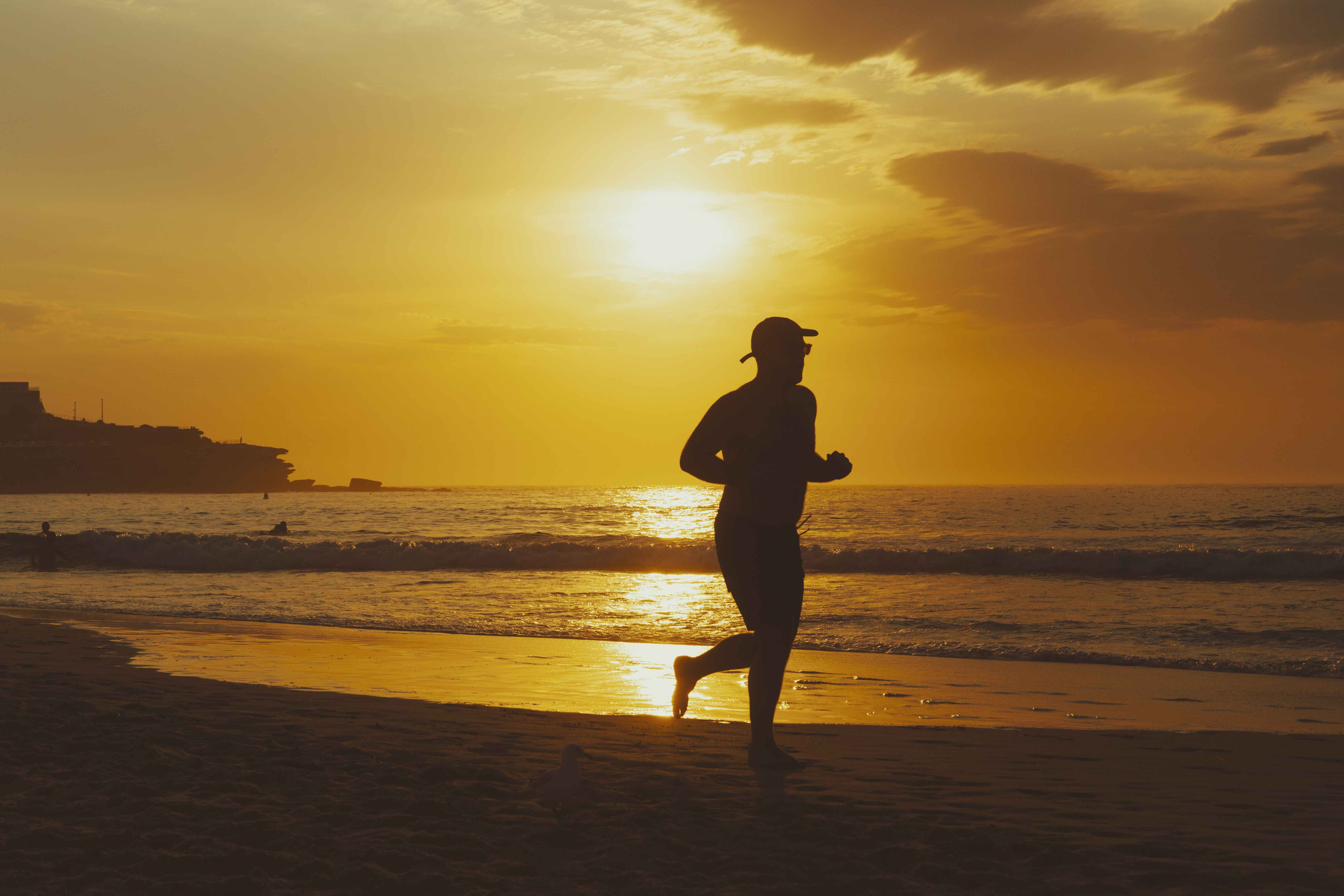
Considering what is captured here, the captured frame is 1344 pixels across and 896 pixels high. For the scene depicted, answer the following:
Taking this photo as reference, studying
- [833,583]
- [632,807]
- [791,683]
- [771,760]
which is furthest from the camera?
[833,583]

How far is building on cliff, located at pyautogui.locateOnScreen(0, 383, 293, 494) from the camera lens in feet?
505

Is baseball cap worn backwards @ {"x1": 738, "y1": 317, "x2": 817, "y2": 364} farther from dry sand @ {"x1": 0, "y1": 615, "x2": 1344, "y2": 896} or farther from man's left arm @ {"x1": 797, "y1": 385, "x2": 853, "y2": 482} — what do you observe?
dry sand @ {"x1": 0, "y1": 615, "x2": 1344, "y2": 896}

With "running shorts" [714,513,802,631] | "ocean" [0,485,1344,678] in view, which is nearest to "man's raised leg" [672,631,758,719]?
"running shorts" [714,513,802,631]

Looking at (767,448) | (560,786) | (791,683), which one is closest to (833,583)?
(791,683)

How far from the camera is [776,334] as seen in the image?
4.58m

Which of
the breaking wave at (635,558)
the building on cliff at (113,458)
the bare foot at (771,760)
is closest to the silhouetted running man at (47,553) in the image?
the breaking wave at (635,558)

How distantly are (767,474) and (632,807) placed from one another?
1.57 metres

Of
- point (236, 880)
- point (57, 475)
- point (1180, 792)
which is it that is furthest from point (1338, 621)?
point (57, 475)

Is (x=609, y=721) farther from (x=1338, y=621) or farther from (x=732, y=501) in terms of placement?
(x=1338, y=621)

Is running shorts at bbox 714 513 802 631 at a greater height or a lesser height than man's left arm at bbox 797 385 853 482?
lesser

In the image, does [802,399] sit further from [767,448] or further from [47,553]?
[47,553]

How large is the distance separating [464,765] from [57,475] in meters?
180

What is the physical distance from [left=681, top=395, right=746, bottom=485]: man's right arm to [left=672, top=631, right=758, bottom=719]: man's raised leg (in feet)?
2.67

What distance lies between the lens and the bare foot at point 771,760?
4.72 meters
